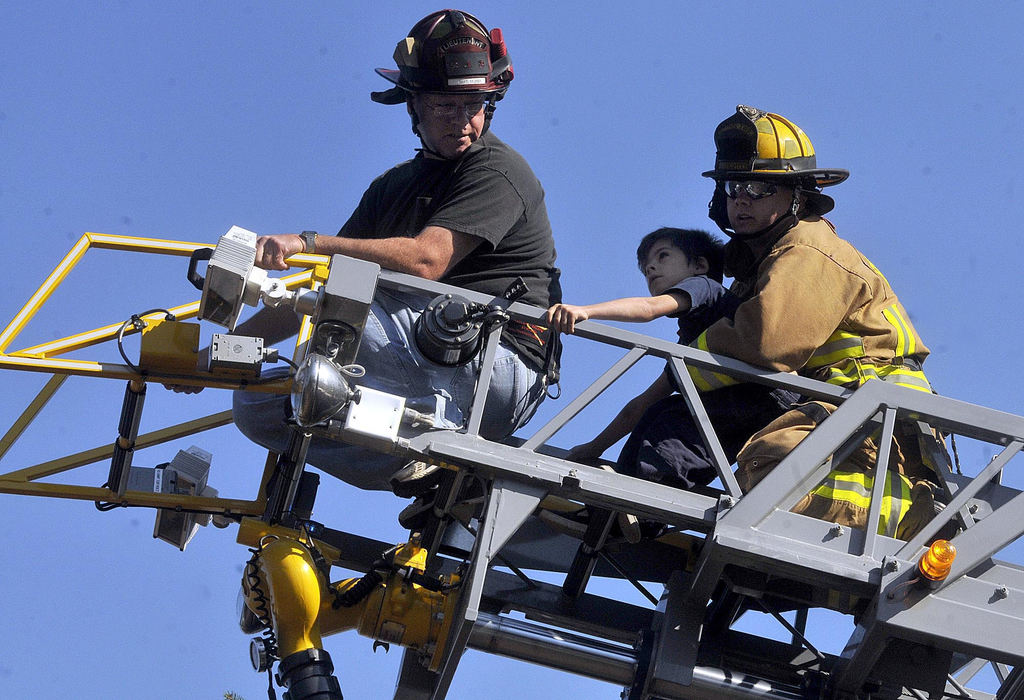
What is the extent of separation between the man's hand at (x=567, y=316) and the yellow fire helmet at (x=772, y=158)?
1382mm

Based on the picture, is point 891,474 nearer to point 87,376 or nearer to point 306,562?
point 306,562

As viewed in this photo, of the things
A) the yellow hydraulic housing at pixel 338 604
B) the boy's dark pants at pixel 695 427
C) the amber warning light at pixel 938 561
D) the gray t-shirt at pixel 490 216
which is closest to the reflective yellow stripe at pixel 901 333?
the boy's dark pants at pixel 695 427

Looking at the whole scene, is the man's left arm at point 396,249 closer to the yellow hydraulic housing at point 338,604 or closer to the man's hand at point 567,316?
the man's hand at point 567,316

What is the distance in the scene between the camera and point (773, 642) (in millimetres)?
6922

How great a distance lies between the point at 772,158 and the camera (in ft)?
23.1

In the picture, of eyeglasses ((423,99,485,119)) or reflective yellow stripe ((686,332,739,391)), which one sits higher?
eyeglasses ((423,99,485,119))

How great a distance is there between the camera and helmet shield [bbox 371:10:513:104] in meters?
7.18

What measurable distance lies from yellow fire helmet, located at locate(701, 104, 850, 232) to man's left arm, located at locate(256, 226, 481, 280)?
1.42 meters

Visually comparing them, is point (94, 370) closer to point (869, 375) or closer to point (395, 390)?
point (395, 390)

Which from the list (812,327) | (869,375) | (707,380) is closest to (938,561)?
(869,375)

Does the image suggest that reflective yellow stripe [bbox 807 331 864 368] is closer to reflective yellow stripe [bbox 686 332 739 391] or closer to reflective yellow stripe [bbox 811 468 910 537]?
reflective yellow stripe [bbox 686 332 739 391]

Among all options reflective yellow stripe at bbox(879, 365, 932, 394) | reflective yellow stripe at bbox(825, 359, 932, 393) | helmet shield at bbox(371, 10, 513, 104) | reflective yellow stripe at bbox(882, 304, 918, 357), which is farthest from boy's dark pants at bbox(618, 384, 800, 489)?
helmet shield at bbox(371, 10, 513, 104)

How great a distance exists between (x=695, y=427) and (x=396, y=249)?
5.37ft

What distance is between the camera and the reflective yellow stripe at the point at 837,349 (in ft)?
21.3
